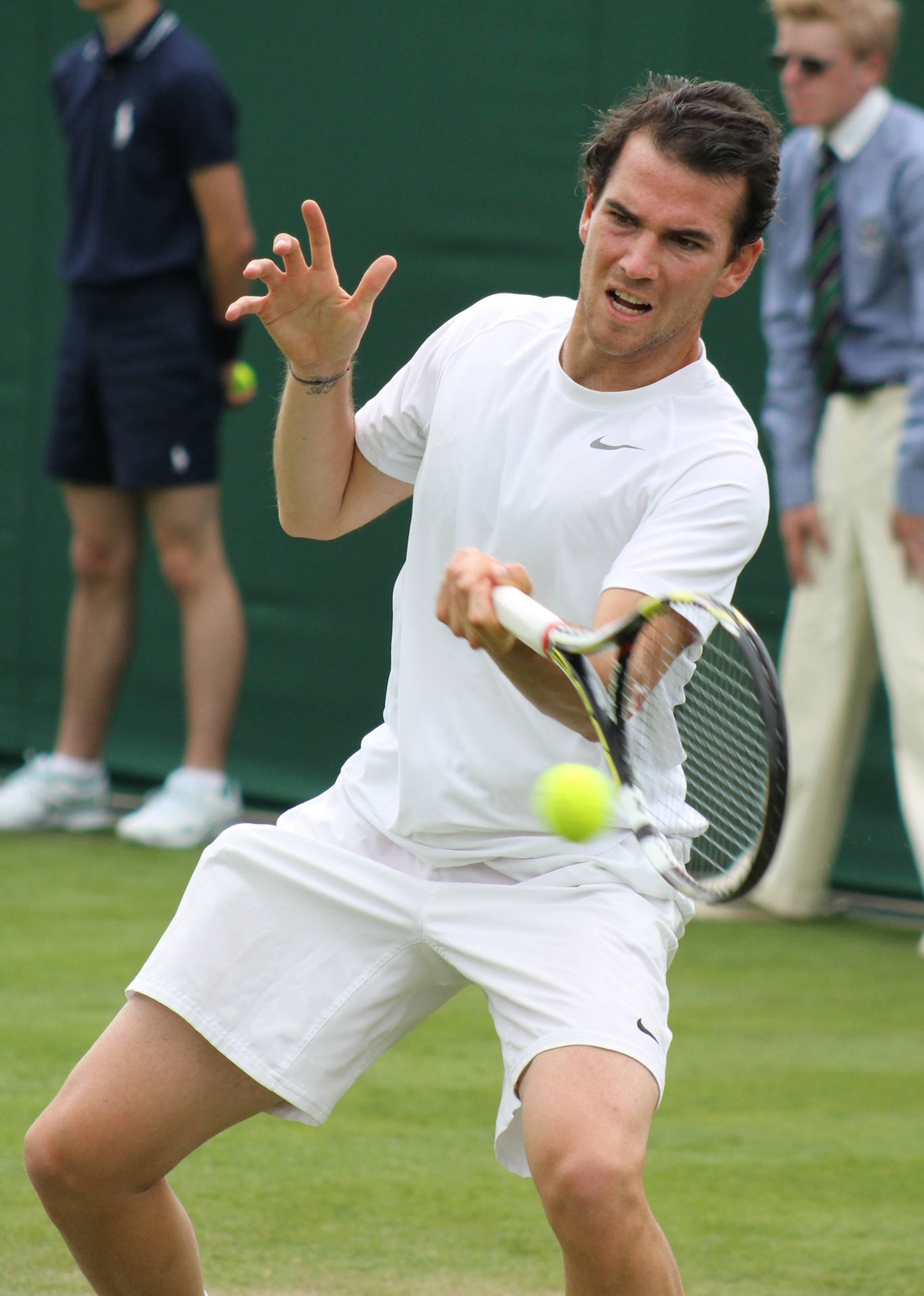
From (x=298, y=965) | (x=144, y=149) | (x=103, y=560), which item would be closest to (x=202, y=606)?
(x=103, y=560)

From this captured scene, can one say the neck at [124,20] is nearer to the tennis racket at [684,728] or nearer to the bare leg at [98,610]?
the bare leg at [98,610]

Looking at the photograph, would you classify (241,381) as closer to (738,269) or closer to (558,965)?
(738,269)

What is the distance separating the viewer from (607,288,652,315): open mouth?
2322 millimetres

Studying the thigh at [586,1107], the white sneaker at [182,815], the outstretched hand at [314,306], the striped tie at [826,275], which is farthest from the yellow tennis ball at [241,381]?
the thigh at [586,1107]

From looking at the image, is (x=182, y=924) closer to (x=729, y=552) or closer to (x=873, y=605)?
(x=729, y=552)

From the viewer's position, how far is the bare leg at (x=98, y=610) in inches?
218

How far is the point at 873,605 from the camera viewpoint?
475cm

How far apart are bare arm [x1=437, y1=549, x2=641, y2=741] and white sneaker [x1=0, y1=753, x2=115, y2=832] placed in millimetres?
3598

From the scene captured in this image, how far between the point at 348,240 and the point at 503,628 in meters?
3.97

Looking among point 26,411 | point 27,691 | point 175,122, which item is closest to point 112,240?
point 175,122

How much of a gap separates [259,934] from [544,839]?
36 centimetres

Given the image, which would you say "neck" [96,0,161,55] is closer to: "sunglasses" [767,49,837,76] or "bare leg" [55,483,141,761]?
"bare leg" [55,483,141,761]

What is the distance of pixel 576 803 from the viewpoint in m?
2.11

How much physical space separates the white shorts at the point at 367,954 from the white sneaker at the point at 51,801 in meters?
3.30
